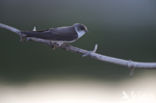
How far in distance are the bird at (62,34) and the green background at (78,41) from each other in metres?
0.04

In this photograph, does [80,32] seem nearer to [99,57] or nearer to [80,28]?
[80,28]

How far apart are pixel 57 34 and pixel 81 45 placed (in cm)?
16

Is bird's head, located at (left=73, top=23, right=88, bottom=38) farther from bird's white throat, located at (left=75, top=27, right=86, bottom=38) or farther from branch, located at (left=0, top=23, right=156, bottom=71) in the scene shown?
branch, located at (left=0, top=23, right=156, bottom=71)

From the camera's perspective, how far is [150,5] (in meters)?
1.54

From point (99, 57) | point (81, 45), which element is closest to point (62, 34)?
point (81, 45)

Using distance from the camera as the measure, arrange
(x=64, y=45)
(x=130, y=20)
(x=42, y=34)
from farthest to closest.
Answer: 1. (x=130, y=20)
2. (x=64, y=45)
3. (x=42, y=34)

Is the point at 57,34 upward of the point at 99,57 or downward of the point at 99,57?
upward

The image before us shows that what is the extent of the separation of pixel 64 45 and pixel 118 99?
473 millimetres

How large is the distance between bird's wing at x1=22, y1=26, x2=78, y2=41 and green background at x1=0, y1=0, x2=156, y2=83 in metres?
0.05

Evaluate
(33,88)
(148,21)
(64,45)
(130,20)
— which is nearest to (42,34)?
(64,45)

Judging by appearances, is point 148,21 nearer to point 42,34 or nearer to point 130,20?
point 130,20

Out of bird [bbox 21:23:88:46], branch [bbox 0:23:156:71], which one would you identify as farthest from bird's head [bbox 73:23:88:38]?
branch [bbox 0:23:156:71]

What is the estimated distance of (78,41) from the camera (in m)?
1.42

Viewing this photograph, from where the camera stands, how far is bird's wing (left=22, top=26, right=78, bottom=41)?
130 cm
